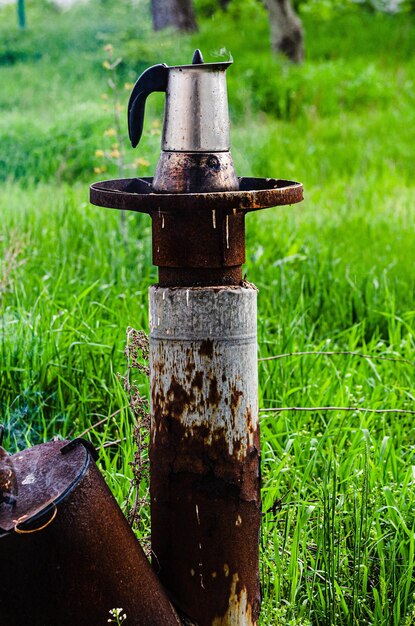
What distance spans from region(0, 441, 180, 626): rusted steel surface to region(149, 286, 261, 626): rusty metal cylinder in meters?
0.11

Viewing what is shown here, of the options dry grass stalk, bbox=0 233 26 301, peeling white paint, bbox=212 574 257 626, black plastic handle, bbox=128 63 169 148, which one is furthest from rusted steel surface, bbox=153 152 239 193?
dry grass stalk, bbox=0 233 26 301

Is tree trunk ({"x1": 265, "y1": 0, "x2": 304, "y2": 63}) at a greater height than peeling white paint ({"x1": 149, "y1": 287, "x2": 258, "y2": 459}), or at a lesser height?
greater

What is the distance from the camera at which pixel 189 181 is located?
5.89 feet

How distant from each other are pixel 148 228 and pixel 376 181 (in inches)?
96.3

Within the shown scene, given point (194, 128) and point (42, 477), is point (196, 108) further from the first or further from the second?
point (42, 477)

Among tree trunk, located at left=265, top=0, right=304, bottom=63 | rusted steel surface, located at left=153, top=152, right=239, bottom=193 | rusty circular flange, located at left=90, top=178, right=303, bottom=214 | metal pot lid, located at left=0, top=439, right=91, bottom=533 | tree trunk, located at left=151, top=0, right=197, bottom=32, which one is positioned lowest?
metal pot lid, located at left=0, top=439, right=91, bottom=533

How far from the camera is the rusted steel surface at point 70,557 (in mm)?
1621

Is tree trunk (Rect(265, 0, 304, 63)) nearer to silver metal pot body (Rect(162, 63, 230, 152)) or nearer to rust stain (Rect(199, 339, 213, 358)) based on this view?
silver metal pot body (Rect(162, 63, 230, 152))

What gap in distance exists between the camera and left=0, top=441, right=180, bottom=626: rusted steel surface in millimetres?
1621

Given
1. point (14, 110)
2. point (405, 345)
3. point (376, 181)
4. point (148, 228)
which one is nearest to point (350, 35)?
point (14, 110)

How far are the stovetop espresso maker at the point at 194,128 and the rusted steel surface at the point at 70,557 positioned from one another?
0.59 metres

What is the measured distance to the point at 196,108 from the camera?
178 cm

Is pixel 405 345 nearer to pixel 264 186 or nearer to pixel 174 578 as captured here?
pixel 264 186

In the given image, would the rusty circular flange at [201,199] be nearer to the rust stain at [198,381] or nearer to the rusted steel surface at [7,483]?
the rust stain at [198,381]
